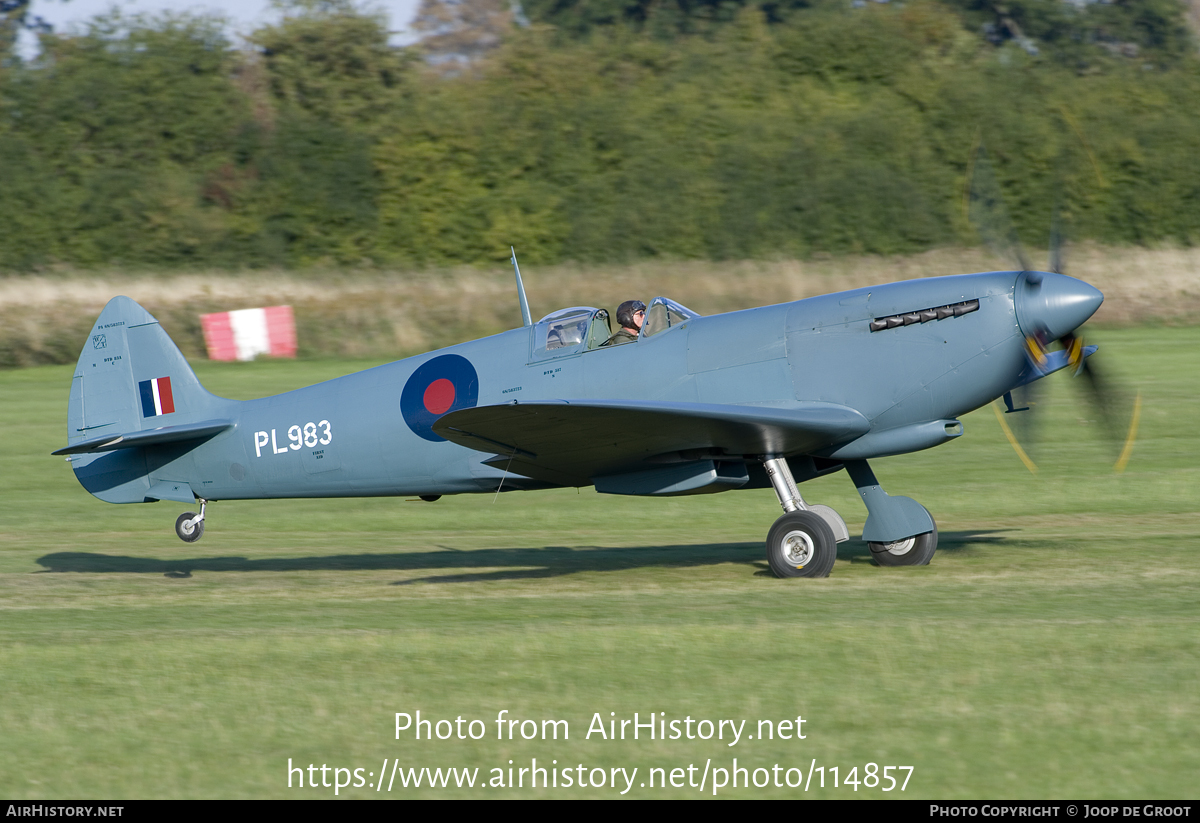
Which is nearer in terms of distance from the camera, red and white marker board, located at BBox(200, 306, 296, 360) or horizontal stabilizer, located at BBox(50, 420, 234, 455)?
horizontal stabilizer, located at BBox(50, 420, 234, 455)

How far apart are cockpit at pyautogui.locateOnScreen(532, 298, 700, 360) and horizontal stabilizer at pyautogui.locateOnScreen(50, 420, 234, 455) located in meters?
2.81

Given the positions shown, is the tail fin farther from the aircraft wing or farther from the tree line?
the tree line

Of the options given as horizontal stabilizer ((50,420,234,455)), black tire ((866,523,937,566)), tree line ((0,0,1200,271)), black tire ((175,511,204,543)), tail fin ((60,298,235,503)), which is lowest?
black tire ((866,523,937,566))

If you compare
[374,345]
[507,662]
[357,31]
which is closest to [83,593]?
[507,662]

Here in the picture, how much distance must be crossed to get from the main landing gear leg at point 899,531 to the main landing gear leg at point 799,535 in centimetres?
58

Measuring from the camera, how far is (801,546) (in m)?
9.17

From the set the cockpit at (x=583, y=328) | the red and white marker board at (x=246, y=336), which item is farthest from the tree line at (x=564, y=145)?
the cockpit at (x=583, y=328)

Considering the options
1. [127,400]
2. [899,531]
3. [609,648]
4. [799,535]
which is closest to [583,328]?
[799,535]

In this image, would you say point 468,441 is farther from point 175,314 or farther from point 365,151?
point 365,151

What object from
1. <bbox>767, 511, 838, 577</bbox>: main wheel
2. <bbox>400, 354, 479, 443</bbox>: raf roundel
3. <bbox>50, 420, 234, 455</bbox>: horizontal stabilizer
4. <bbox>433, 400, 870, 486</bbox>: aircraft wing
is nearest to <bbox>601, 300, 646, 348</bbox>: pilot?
<bbox>433, 400, 870, 486</bbox>: aircraft wing

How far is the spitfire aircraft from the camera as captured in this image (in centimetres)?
879

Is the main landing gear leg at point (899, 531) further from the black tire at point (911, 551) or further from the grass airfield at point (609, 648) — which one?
the grass airfield at point (609, 648)

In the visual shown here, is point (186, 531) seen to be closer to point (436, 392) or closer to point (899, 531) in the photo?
point (436, 392)

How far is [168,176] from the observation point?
36.8 m
